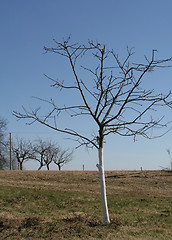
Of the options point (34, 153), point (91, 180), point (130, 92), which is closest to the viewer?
point (130, 92)

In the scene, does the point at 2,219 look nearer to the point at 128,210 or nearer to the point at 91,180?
the point at 128,210

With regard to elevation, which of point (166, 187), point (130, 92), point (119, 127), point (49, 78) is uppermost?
point (49, 78)

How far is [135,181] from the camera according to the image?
22.6m

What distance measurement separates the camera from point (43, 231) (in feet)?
24.9

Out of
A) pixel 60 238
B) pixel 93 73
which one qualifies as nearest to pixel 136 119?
pixel 93 73

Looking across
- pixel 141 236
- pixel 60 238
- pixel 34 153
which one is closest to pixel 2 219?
pixel 60 238

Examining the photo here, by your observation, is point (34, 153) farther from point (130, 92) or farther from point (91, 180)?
point (130, 92)

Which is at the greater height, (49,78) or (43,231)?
(49,78)

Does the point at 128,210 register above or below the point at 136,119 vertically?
below

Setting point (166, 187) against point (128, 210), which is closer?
point (128, 210)

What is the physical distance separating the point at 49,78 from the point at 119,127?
270 centimetres

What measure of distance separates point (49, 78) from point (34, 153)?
48.8m

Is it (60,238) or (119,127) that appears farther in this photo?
(119,127)

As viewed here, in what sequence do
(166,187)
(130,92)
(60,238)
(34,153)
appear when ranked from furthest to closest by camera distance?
(34,153) → (166,187) → (130,92) → (60,238)
